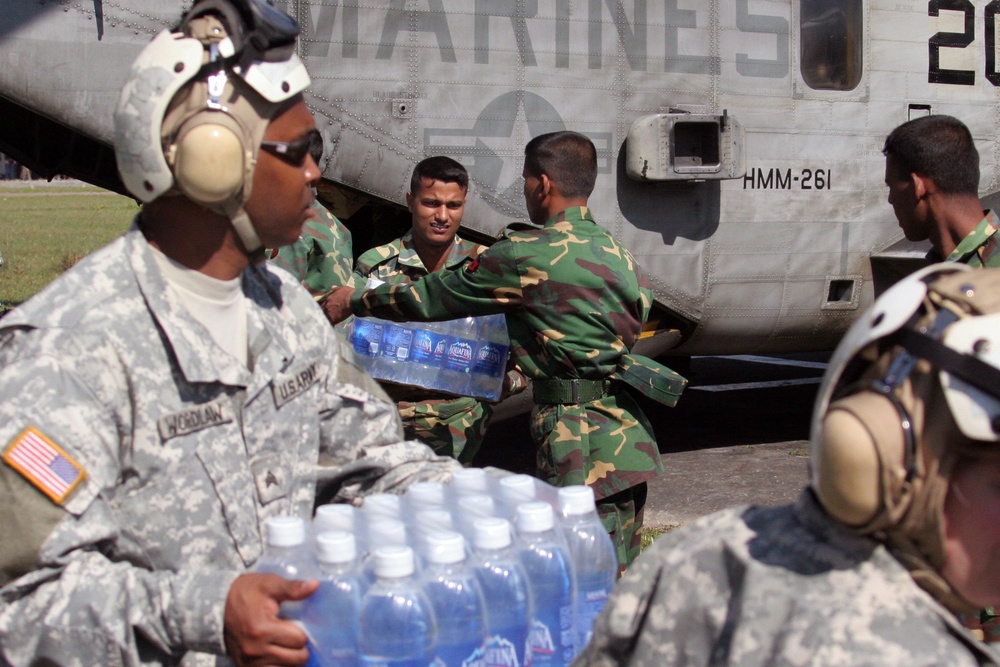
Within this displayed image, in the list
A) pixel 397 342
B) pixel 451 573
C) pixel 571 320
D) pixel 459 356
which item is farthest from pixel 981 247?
pixel 451 573

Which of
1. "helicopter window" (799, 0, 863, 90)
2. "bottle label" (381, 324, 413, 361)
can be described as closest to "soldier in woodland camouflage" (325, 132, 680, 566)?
"bottle label" (381, 324, 413, 361)

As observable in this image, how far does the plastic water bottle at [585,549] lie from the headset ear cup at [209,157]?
2.99ft

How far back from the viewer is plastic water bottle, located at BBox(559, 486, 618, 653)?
226 centimetres

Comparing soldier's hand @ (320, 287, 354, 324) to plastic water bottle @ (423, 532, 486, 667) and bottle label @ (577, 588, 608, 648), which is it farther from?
plastic water bottle @ (423, 532, 486, 667)

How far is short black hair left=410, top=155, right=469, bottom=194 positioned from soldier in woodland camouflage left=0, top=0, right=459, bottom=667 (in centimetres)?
296

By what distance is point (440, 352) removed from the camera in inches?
190

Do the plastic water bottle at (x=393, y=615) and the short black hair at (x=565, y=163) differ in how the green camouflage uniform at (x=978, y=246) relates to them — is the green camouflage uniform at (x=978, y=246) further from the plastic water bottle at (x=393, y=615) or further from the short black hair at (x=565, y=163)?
the plastic water bottle at (x=393, y=615)

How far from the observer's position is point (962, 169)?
166 inches

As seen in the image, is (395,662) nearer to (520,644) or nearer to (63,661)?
(520,644)

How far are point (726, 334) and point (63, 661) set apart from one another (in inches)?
225

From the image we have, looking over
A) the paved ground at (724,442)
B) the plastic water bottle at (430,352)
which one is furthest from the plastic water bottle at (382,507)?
the paved ground at (724,442)

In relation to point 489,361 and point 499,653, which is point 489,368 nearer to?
point 489,361

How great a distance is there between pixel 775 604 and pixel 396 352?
3.60 meters

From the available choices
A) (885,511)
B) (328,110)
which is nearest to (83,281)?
(885,511)
